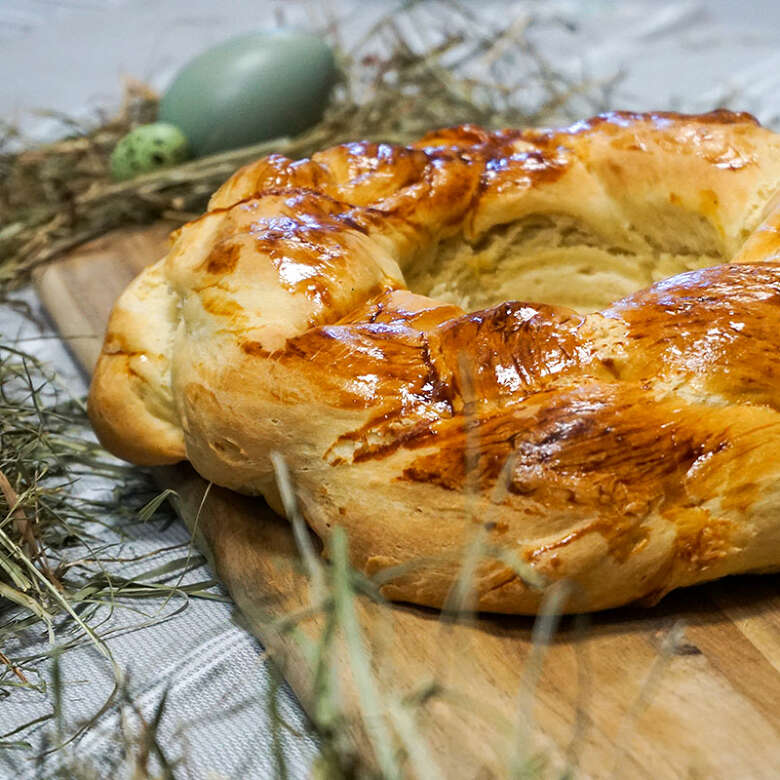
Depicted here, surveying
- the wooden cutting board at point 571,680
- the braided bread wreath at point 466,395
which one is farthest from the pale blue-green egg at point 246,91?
the wooden cutting board at point 571,680

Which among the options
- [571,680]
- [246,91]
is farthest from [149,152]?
[571,680]

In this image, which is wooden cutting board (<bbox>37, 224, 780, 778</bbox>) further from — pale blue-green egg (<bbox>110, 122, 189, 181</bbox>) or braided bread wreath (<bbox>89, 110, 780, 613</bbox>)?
pale blue-green egg (<bbox>110, 122, 189, 181</bbox>)

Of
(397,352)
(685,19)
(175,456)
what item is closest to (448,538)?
(397,352)

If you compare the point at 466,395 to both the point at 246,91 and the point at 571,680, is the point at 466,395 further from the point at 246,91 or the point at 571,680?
the point at 246,91

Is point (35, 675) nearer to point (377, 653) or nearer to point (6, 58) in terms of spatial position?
point (377, 653)

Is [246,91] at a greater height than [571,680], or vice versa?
[246,91]

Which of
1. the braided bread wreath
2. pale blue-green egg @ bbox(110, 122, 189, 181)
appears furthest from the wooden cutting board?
pale blue-green egg @ bbox(110, 122, 189, 181)

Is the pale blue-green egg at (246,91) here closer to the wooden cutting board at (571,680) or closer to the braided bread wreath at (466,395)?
the braided bread wreath at (466,395)
